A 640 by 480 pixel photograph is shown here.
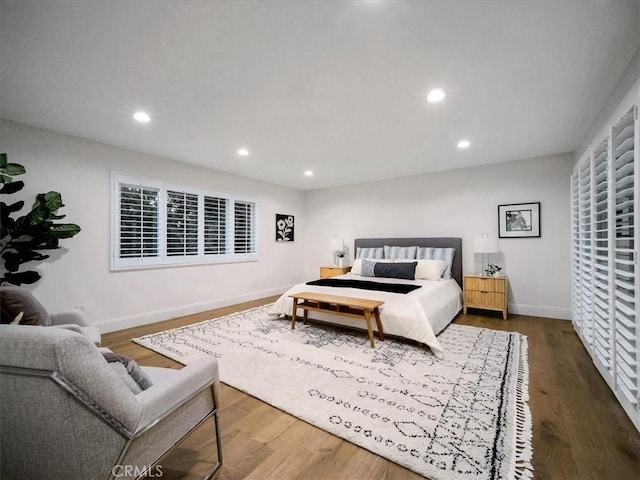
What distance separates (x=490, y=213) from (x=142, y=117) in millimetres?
5050

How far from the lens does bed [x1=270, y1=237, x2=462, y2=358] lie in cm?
304

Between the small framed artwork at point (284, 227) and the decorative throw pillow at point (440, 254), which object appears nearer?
the decorative throw pillow at point (440, 254)

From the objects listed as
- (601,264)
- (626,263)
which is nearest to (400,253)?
(601,264)

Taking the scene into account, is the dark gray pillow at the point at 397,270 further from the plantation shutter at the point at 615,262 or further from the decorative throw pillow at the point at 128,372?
the decorative throw pillow at the point at 128,372

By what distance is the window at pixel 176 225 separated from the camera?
12.7 ft

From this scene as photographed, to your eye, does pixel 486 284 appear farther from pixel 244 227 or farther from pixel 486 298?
pixel 244 227

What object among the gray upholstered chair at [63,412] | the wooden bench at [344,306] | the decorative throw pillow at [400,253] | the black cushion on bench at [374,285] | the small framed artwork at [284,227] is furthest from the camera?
the small framed artwork at [284,227]

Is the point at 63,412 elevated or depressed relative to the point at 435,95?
depressed

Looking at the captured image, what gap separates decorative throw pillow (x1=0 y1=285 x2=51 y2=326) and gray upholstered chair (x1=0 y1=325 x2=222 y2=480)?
982mm

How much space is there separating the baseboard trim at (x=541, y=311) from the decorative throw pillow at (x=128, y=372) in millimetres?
5040

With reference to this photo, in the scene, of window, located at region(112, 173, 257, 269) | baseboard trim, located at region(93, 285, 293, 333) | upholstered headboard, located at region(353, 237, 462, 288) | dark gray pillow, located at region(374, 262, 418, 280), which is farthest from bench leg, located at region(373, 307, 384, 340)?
window, located at region(112, 173, 257, 269)

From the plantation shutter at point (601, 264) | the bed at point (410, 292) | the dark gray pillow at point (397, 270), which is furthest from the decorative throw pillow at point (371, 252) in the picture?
the plantation shutter at point (601, 264)

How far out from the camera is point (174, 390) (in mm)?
1190

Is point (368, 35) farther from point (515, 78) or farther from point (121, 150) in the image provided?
point (121, 150)
